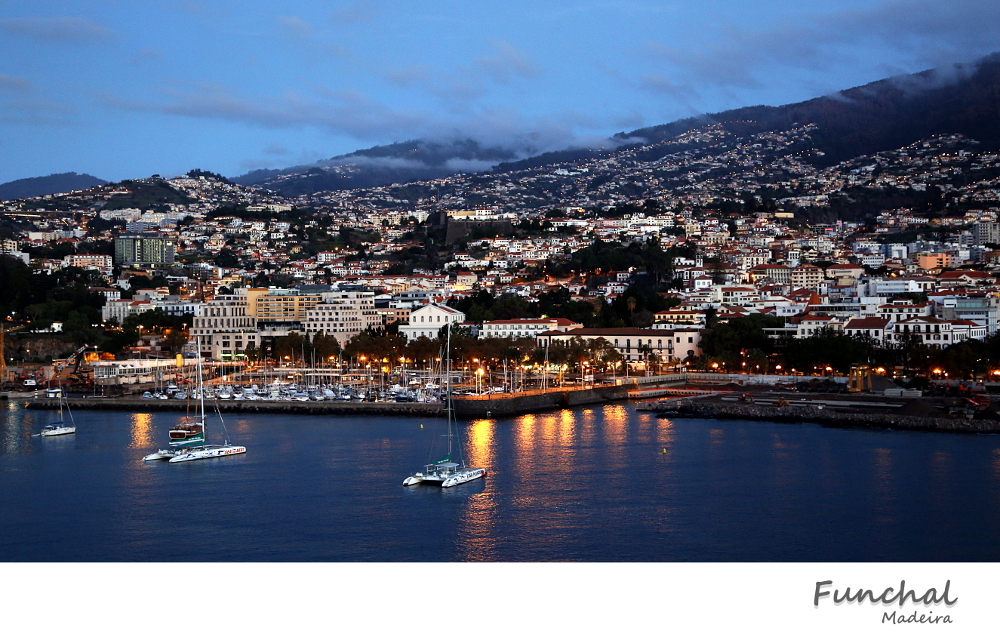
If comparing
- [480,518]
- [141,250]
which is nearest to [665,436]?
[480,518]

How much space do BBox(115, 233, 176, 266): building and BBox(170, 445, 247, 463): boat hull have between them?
4350cm

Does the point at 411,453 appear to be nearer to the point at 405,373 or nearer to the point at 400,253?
the point at 405,373

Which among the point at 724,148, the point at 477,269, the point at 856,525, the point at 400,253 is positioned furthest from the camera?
the point at 724,148

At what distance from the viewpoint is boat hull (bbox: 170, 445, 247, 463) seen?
674 inches

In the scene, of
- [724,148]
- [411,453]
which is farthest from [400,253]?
[724,148]

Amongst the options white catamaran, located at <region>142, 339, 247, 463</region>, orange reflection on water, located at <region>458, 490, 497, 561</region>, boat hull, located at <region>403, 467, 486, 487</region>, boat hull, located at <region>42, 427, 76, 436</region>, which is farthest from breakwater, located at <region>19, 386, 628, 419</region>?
orange reflection on water, located at <region>458, 490, 497, 561</region>

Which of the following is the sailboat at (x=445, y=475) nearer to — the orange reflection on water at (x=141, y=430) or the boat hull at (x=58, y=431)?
the orange reflection on water at (x=141, y=430)

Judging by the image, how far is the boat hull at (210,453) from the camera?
17.1 meters

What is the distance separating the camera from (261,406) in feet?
81.2

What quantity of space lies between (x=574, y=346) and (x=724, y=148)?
80.3 meters

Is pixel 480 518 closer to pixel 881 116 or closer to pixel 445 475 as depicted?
pixel 445 475

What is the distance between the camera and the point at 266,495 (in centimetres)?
1415

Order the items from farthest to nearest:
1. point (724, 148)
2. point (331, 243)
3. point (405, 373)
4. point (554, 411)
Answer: point (724, 148), point (331, 243), point (405, 373), point (554, 411)

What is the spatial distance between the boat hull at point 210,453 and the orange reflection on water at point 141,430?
1927 millimetres
